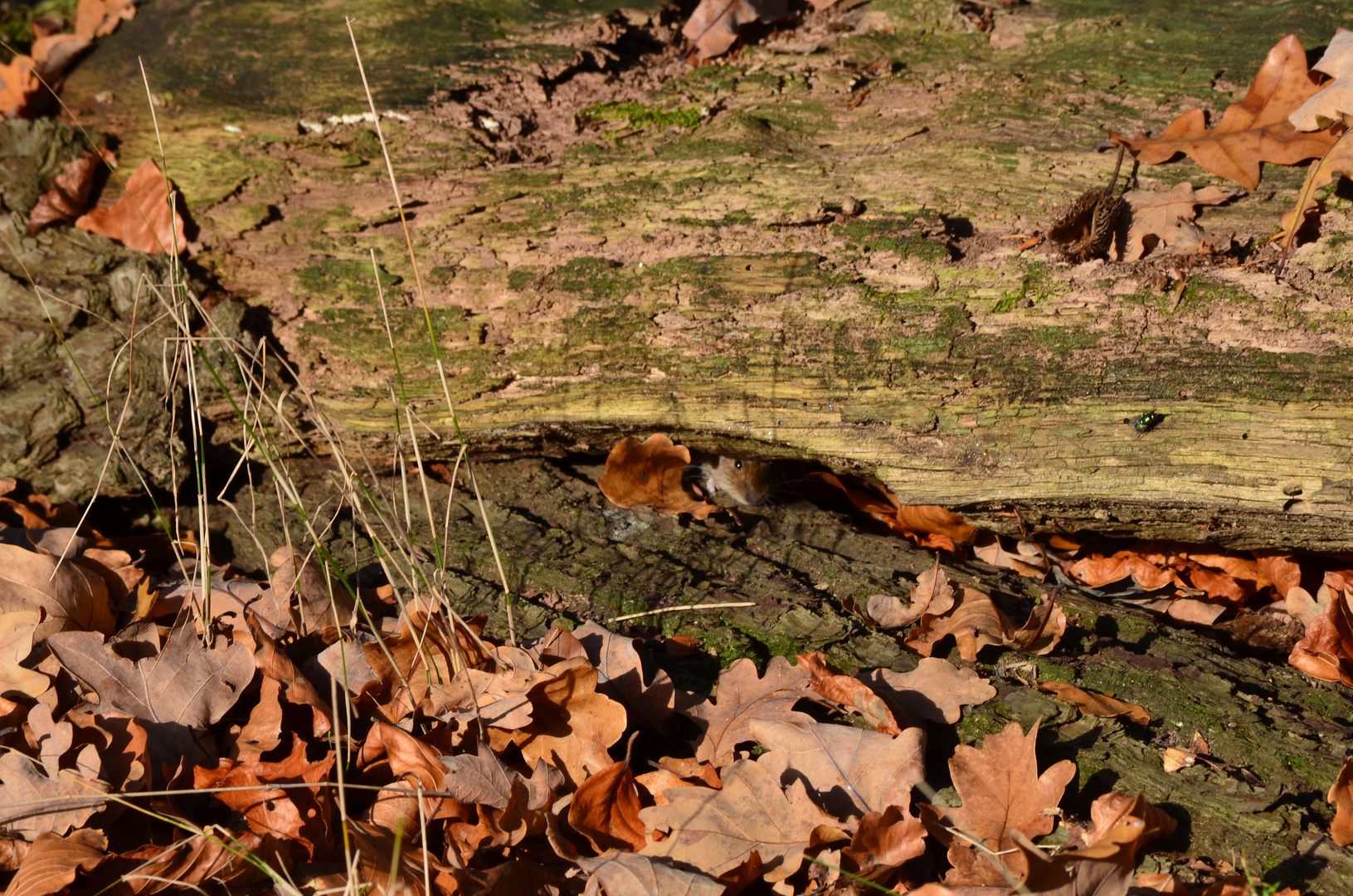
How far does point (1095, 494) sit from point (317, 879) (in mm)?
2126

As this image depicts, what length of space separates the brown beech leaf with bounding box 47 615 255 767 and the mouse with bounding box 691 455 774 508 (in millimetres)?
1518

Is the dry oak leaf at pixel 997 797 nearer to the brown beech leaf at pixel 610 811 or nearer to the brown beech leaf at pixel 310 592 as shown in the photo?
the brown beech leaf at pixel 610 811

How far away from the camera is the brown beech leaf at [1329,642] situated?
7.25 feet

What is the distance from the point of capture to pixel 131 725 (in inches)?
70.8

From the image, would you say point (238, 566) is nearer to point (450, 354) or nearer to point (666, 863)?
point (450, 354)

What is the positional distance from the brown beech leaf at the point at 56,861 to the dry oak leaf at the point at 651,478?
61.3 inches

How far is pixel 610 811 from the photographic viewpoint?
1688 millimetres

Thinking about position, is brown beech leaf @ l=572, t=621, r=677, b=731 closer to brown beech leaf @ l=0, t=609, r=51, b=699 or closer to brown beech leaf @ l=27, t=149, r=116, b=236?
brown beech leaf @ l=0, t=609, r=51, b=699

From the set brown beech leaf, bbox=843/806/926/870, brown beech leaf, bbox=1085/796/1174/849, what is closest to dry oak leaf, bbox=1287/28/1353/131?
brown beech leaf, bbox=1085/796/1174/849

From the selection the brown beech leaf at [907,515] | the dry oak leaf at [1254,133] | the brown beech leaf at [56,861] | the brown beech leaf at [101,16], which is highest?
the brown beech leaf at [101,16]

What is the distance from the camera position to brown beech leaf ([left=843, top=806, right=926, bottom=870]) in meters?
1.55

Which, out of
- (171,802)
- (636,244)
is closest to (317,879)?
(171,802)

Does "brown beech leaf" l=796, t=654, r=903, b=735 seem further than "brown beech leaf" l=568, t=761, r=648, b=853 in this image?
Yes

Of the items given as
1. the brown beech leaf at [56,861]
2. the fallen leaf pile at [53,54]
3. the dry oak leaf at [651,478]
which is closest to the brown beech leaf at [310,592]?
the brown beech leaf at [56,861]
